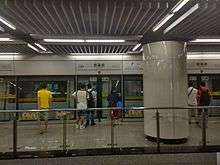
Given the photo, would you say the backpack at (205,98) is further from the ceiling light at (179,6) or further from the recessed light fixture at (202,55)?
the ceiling light at (179,6)

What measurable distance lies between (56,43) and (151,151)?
17.3 ft

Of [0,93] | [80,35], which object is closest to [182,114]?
[80,35]

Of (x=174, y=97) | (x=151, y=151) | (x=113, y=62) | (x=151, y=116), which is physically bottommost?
(x=151, y=151)

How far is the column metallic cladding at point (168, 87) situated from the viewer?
792 cm

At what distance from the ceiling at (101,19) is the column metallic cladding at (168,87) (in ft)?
2.00

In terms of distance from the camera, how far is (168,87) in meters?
8.16

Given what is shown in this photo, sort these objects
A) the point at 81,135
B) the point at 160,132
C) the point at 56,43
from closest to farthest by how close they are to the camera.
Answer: the point at 160,132 → the point at 81,135 → the point at 56,43

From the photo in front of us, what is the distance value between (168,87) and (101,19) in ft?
8.50

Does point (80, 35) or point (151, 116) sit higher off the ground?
point (80, 35)

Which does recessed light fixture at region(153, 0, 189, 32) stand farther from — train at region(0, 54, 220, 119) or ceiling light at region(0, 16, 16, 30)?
train at region(0, 54, 220, 119)

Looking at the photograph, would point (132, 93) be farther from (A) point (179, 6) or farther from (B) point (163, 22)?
(A) point (179, 6)

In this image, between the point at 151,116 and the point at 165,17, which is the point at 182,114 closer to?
the point at 151,116

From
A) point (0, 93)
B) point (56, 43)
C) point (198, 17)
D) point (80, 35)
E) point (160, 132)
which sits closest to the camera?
point (198, 17)

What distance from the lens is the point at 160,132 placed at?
305 inches
